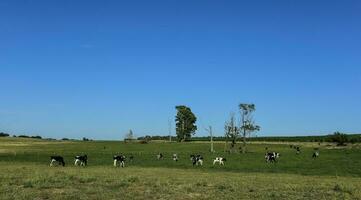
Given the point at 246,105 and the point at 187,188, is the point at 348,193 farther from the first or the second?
the point at 246,105

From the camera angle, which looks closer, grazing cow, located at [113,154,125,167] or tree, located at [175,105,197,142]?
grazing cow, located at [113,154,125,167]

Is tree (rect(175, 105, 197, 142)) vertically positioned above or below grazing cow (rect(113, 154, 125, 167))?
above

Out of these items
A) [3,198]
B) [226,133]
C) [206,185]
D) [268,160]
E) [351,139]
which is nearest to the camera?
[3,198]

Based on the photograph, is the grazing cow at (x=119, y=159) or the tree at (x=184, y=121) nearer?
the grazing cow at (x=119, y=159)

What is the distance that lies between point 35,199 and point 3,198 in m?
1.25

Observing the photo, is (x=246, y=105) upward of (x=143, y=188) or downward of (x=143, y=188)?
upward

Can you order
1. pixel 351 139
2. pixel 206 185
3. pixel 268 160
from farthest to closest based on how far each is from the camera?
pixel 351 139
pixel 268 160
pixel 206 185

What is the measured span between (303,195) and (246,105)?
10185cm

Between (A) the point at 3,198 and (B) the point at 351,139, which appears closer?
(A) the point at 3,198

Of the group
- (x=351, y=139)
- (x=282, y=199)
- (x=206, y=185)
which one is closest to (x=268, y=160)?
(x=206, y=185)

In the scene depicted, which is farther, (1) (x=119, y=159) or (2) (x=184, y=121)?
(2) (x=184, y=121)

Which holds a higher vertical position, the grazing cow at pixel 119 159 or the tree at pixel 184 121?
the tree at pixel 184 121

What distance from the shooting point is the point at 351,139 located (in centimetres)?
14388

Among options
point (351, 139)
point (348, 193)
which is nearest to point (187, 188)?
point (348, 193)
